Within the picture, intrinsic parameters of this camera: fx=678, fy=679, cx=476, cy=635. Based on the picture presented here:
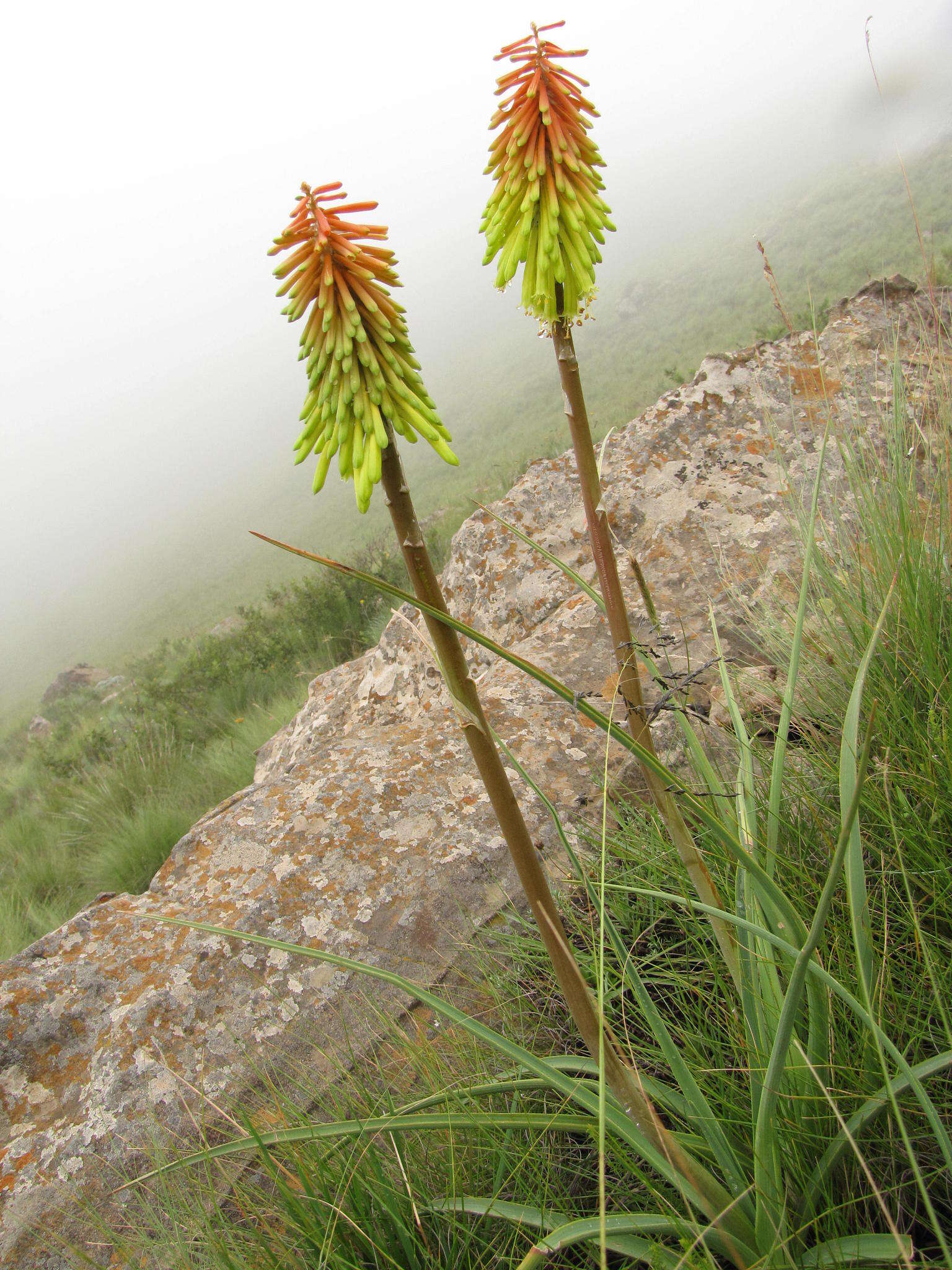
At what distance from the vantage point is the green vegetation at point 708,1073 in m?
1.14

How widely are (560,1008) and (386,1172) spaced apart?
62 cm

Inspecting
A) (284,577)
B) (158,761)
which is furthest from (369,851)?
(284,577)

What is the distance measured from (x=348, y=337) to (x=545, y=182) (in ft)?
3.26

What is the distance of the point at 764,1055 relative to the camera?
51.4 inches

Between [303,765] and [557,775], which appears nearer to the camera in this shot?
[557,775]

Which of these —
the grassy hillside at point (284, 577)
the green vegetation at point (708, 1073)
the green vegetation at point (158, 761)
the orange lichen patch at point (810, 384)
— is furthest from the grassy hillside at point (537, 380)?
the green vegetation at point (708, 1073)

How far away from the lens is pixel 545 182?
1771 mm

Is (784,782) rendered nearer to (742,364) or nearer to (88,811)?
(742,364)

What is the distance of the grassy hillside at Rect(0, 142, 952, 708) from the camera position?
2581 centimetres

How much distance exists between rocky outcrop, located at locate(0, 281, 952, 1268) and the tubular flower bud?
1136 mm

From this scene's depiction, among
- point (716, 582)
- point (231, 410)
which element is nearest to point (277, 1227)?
point (716, 582)

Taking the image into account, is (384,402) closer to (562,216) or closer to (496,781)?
(496,781)

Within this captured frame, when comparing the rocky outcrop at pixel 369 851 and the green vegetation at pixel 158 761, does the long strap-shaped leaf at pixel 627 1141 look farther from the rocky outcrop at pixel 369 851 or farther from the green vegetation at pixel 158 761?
the green vegetation at pixel 158 761

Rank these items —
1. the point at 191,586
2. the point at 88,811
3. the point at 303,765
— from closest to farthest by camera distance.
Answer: the point at 303,765, the point at 88,811, the point at 191,586
